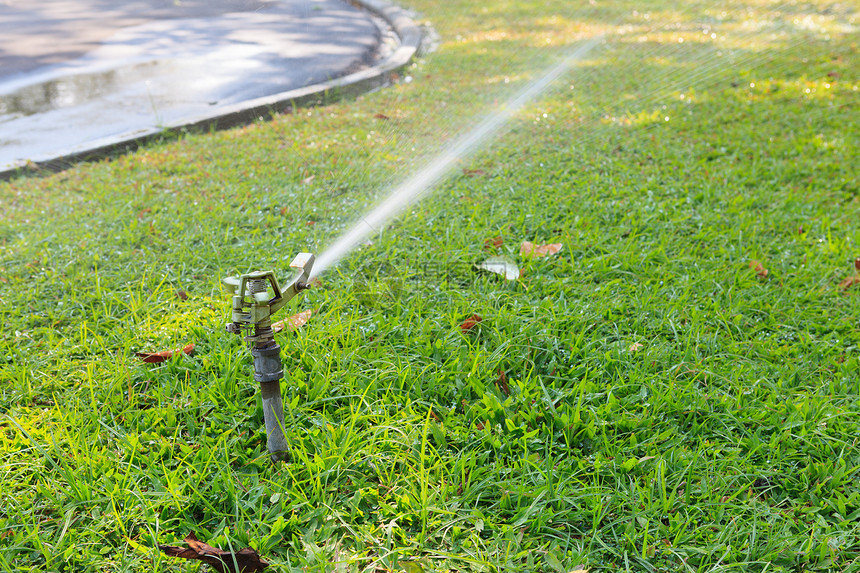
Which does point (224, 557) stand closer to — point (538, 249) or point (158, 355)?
point (158, 355)

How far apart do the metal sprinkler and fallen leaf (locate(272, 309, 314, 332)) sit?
0.62 meters

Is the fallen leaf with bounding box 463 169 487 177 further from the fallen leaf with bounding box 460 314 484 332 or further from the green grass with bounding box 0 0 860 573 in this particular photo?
the fallen leaf with bounding box 460 314 484 332

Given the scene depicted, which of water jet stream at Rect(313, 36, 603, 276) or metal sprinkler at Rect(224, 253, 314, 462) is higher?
metal sprinkler at Rect(224, 253, 314, 462)

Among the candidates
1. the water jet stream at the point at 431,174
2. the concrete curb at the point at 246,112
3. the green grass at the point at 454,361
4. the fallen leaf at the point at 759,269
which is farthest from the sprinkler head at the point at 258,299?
the concrete curb at the point at 246,112

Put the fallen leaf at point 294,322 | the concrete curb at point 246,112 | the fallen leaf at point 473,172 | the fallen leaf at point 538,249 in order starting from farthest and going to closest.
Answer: the concrete curb at point 246,112 < the fallen leaf at point 473,172 < the fallen leaf at point 538,249 < the fallen leaf at point 294,322

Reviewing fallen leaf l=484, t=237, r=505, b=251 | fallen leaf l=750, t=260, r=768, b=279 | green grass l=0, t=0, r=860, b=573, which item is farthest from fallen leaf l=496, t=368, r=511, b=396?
fallen leaf l=750, t=260, r=768, b=279

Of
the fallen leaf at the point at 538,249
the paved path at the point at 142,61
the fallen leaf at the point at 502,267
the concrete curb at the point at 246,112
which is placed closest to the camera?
the fallen leaf at the point at 502,267

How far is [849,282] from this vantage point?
2.79 m

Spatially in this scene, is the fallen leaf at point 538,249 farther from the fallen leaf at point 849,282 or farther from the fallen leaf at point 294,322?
the fallen leaf at point 849,282

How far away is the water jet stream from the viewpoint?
2.99 metres

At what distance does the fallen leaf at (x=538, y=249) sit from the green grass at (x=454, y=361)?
0.05 m

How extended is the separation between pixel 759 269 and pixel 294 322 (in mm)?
2031

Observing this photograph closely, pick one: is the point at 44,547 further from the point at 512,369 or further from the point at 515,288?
the point at 515,288

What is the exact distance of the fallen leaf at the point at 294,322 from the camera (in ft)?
7.73
